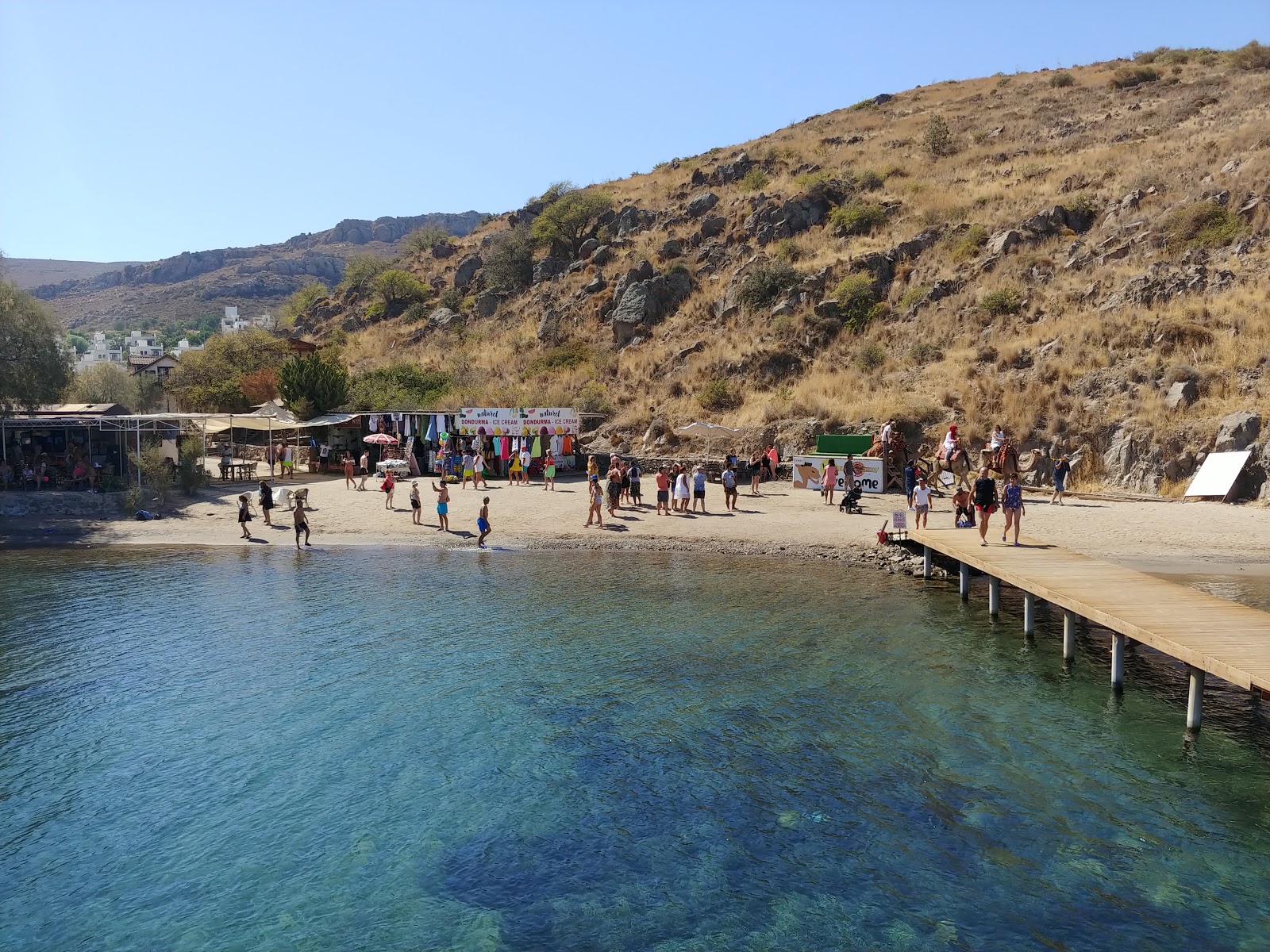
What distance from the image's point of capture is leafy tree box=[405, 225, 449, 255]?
82.2 m

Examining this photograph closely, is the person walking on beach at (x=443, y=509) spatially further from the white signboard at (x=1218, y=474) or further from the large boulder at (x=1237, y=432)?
the large boulder at (x=1237, y=432)

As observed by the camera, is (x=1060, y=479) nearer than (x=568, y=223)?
Yes

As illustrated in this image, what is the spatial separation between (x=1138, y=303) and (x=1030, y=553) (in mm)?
22488

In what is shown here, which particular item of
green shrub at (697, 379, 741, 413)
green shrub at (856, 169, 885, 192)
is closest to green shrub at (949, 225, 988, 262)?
green shrub at (856, 169, 885, 192)

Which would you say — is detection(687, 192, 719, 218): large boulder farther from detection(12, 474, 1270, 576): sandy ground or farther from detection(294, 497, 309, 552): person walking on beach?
detection(294, 497, 309, 552): person walking on beach

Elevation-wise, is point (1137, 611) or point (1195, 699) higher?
point (1137, 611)

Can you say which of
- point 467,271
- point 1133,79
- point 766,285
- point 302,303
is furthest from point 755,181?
point 302,303

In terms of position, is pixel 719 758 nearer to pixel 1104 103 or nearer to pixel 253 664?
pixel 253 664

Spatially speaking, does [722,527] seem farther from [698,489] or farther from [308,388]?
[308,388]

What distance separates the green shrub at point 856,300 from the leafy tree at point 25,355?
1280 inches

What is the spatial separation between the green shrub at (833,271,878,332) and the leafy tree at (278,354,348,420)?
24.1 meters

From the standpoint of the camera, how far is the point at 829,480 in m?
27.5

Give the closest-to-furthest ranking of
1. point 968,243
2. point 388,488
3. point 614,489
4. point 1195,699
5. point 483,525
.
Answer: point 1195,699 < point 483,525 < point 614,489 < point 388,488 < point 968,243

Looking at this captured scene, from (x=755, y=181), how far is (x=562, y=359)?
20322 millimetres
